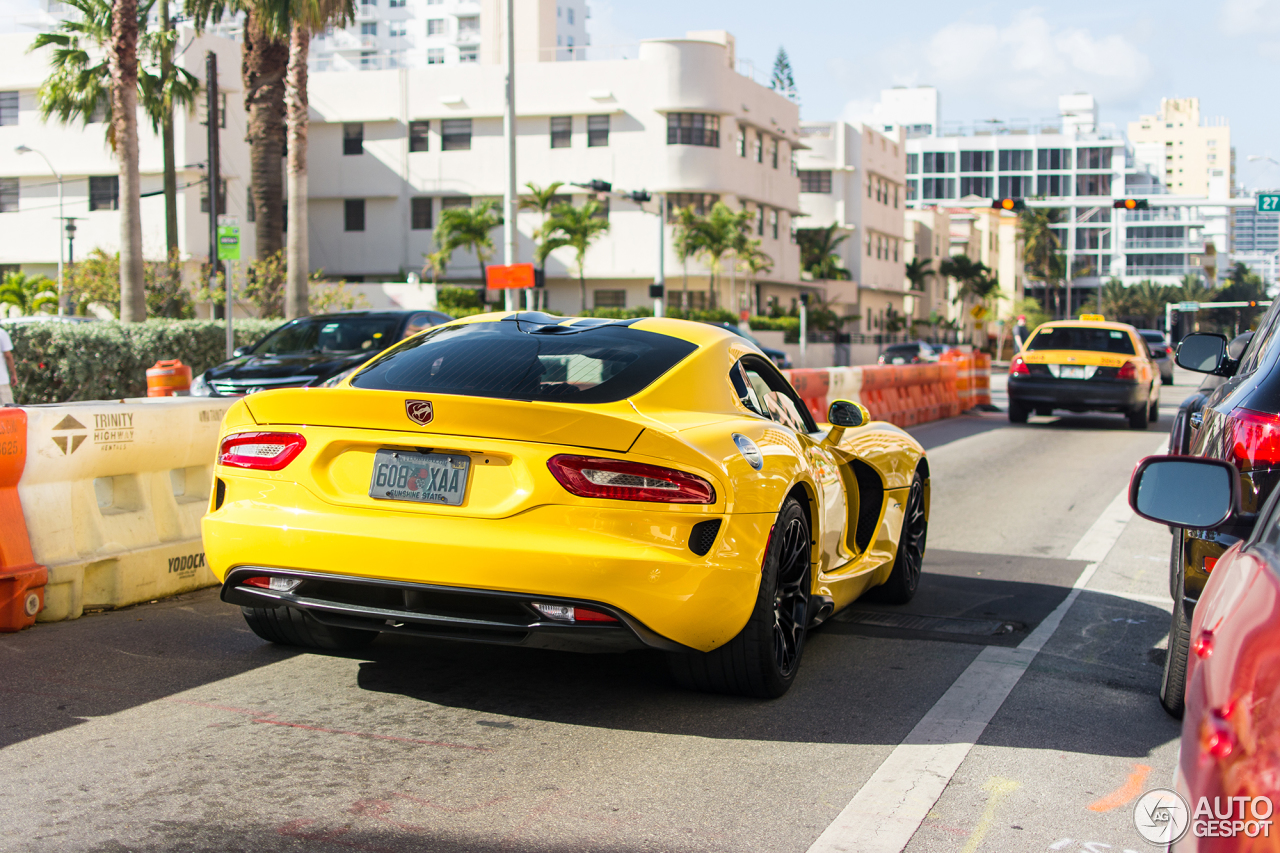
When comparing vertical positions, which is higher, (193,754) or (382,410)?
(382,410)

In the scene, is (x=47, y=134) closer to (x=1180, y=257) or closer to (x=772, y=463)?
(x=772, y=463)

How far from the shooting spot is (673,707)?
4.98 m

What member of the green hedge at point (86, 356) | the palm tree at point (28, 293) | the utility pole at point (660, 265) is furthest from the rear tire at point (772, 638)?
the palm tree at point (28, 293)

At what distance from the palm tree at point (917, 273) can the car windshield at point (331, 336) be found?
7208cm

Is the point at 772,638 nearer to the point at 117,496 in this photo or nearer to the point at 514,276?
the point at 117,496

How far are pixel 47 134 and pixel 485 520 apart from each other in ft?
167

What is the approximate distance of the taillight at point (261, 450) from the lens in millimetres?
4688

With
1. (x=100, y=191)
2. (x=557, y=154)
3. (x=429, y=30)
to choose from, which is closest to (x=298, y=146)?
(x=100, y=191)

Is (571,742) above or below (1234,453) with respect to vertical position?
below

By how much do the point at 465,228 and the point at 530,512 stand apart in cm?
4793

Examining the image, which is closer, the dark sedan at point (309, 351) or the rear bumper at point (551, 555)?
the rear bumper at point (551, 555)

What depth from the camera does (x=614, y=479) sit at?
441 centimetres

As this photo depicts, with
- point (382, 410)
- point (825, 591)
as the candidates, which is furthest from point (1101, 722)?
point (382, 410)

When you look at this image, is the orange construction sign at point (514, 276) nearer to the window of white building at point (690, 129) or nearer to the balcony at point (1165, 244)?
the window of white building at point (690, 129)
